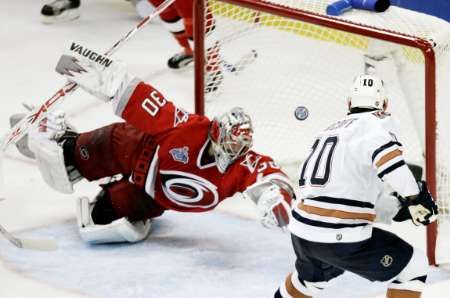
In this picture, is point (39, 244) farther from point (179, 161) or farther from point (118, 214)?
point (179, 161)

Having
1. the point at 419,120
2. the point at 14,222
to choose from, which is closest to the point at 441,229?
the point at 419,120

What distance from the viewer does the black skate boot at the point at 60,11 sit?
593 cm

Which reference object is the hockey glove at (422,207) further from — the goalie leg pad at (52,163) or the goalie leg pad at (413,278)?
the goalie leg pad at (52,163)

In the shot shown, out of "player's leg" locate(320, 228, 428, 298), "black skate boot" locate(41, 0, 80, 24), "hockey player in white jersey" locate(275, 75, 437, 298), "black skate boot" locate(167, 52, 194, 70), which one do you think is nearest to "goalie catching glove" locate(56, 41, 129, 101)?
"hockey player in white jersey" locate(275, 75, 437, 298)

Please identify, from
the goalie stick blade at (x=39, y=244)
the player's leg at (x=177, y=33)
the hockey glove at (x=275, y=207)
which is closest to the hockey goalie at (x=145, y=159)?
the hockey glove at (x=275, y=207)

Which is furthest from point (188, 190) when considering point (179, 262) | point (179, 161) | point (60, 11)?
point (60, 11)

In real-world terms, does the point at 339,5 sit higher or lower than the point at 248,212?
higher

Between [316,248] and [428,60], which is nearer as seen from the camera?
[316,248]

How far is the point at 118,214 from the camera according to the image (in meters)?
3.77

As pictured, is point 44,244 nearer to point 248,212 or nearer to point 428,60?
point 248,212

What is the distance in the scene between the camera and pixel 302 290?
3.10m

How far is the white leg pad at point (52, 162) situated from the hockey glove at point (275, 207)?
675 mm

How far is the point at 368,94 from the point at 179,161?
726 millimetres

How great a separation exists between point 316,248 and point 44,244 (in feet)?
3.05
